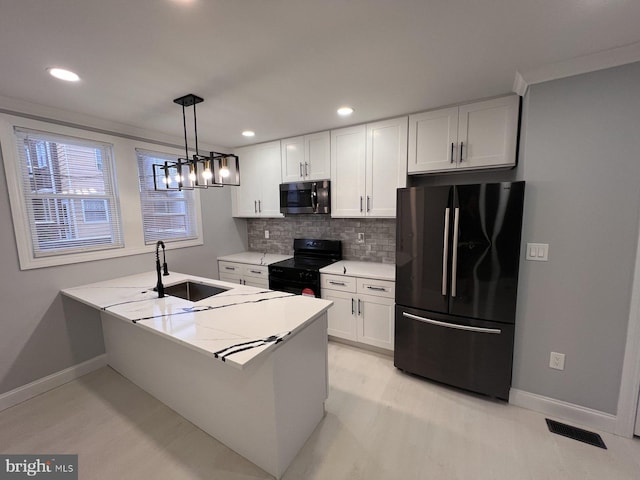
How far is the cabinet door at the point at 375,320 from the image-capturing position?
8.63ft

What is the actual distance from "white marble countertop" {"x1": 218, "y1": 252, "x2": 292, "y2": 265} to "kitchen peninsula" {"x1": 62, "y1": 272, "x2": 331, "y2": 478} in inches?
52.5

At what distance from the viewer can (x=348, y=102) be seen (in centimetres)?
226

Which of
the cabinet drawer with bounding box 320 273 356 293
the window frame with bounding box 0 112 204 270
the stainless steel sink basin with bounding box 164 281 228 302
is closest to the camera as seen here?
the window frame with bounding box 0 112 204 270

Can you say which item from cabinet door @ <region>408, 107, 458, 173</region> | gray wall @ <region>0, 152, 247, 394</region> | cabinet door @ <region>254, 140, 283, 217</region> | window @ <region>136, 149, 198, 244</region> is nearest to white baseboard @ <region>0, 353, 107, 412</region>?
gray wall @ <region>0, 152, 247, 394</region>

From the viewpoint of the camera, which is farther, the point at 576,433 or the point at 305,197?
the point at 305,197

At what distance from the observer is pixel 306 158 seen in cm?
320

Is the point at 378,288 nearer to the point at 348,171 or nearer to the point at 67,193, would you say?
the point at 348,171

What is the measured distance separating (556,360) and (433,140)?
2015mm

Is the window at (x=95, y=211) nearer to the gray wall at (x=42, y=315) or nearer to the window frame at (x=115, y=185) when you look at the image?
the window frame at (x=115, y=185)

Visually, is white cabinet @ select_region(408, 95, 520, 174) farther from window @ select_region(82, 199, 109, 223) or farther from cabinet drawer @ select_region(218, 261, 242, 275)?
window @ select_region(82, 199, 109, 223)

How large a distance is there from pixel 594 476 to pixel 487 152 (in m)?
2.25

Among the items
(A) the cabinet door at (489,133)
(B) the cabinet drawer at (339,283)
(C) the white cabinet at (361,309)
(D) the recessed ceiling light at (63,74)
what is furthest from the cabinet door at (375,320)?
(D) the recessed ceiling light at (63,74)

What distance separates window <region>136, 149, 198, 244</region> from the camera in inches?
115

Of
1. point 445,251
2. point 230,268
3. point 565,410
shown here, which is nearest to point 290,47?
point 445,251
